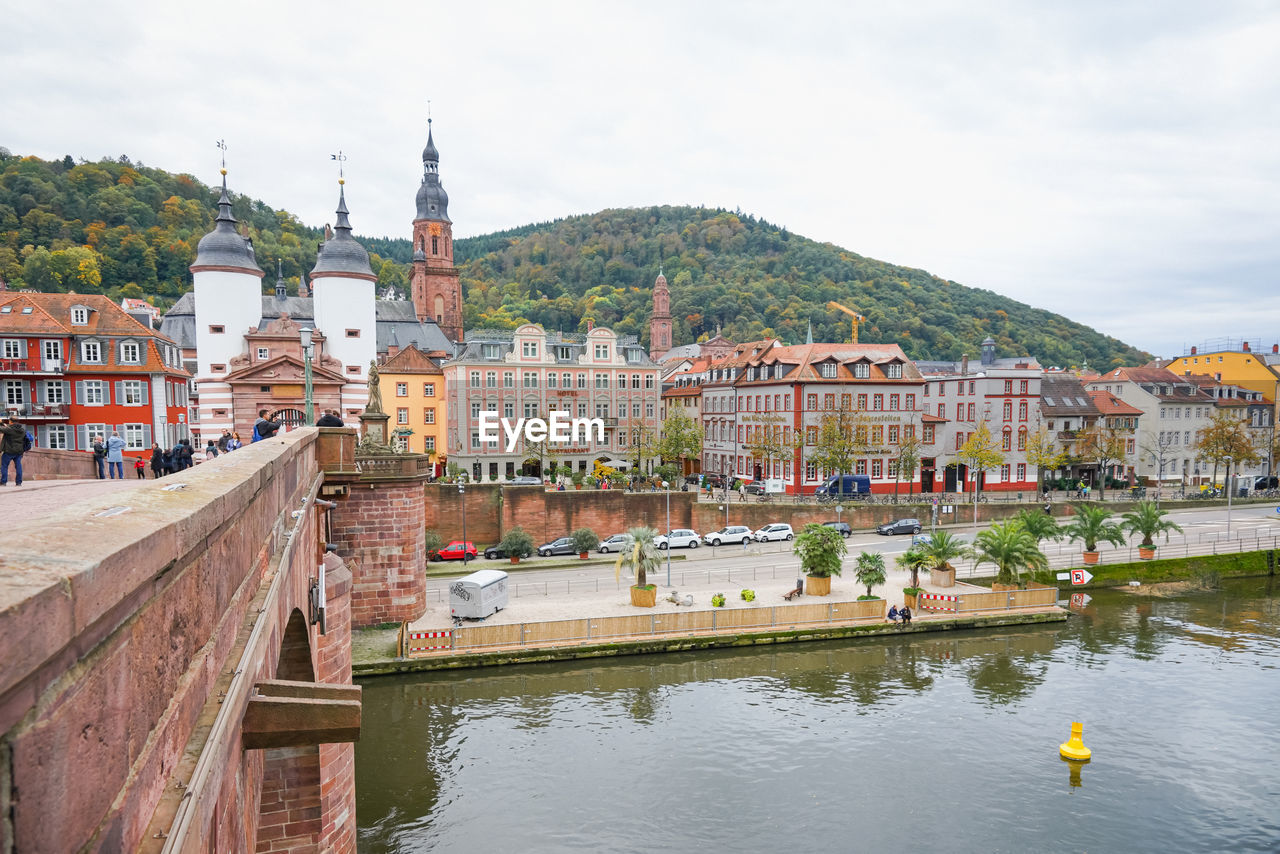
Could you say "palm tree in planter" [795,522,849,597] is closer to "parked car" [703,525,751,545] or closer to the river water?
the river water

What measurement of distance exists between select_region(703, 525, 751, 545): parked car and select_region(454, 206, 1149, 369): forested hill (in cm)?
5640

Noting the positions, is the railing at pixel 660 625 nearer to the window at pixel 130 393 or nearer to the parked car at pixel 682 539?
the parked car at pixel 682 539

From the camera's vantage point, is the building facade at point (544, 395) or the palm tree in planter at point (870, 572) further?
the building facade at point (544, 395)

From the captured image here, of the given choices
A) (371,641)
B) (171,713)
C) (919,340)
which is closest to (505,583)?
(371,641)

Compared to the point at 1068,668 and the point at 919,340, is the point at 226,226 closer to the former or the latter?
the point at 1068,668

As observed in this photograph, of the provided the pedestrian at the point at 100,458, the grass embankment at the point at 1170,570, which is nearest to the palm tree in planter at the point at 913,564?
the grass embankment at the point at 1170,570

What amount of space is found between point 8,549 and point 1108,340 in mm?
145449

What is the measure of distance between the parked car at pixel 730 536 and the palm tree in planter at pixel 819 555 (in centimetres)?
1156

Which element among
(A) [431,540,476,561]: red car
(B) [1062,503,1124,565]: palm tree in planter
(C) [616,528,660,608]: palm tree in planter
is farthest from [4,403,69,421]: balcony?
(B) [1062,503,1124,565]: palm tree in planter

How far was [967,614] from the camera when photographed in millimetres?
30266

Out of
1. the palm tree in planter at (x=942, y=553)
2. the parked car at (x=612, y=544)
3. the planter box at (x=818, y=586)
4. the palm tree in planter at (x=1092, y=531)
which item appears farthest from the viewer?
the parked car at (x=612, y=544)

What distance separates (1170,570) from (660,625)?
2836cm

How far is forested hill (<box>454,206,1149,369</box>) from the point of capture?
106438 millimetres

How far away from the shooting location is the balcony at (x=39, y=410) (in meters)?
26.2
